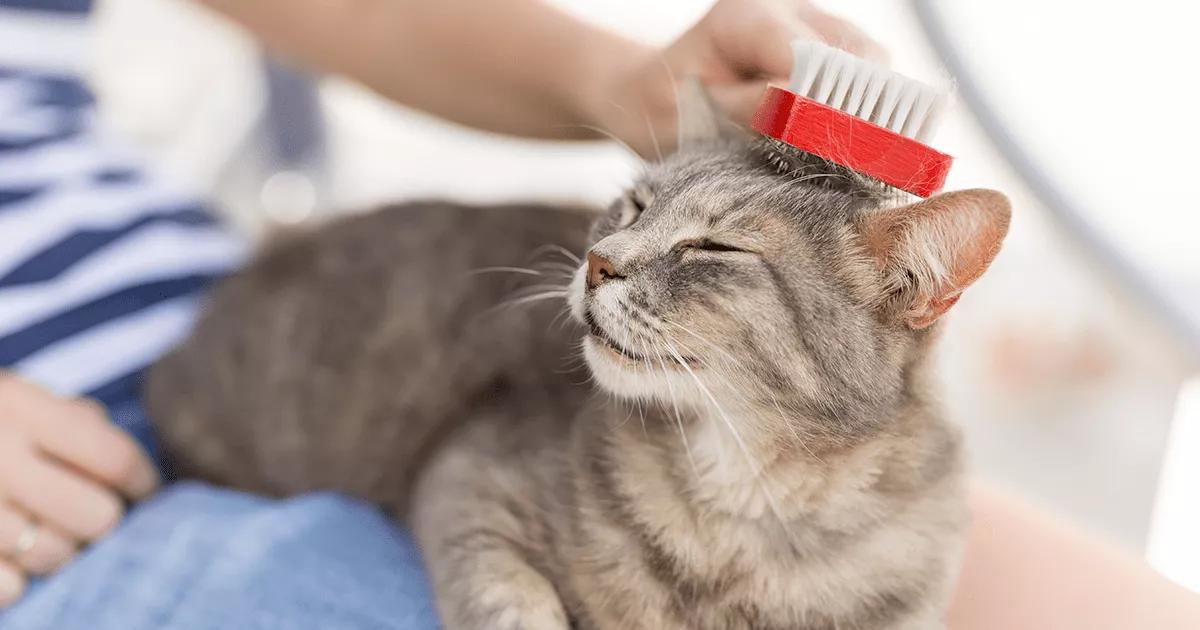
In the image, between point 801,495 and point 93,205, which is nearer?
point 801,495

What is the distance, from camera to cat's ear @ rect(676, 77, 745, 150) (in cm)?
89

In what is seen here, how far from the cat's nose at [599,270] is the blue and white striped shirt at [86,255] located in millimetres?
706

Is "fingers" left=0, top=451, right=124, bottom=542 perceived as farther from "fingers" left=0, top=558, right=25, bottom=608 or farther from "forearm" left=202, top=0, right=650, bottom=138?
"forearm" left=202, top=0, right=650, bottom=138

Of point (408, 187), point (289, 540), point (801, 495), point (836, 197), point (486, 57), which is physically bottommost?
point (408, 187)

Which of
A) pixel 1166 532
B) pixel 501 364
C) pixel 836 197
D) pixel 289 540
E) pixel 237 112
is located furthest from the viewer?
pixel 237 112

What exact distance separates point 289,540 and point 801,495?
492 millimetres

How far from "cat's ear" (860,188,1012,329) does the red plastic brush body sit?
3 centimetres

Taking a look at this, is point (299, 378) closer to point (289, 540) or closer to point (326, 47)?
point (289, 540)

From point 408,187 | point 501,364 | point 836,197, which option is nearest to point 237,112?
point 408,187

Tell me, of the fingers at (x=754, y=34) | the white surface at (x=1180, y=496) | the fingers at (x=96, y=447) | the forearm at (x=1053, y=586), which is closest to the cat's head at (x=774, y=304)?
the fingers at (x=754, y=34)

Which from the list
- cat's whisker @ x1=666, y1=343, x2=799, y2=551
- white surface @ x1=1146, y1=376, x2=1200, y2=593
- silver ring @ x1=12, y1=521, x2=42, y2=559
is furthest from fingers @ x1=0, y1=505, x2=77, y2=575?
white surface @ x1=1146, y1=376, x2=1200, y2=593

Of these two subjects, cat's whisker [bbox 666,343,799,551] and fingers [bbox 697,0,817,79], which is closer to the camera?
cat's whisker [bbox 666,343,799,551]

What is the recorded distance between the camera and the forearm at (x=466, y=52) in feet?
3.62

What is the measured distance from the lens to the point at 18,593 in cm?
95
